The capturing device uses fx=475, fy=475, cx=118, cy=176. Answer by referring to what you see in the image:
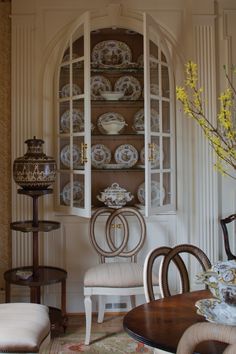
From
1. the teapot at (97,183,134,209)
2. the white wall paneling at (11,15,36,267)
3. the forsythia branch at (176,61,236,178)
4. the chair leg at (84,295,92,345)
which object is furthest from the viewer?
the teapot at (97,183,134,209)

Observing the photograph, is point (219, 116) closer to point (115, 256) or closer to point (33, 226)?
point (33, 226)

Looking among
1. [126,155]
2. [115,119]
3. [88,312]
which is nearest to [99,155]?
[126,155]

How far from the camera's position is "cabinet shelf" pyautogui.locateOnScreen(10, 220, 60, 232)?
11.6 feet

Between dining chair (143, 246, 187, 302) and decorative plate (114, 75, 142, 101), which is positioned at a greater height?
decorative plate (114, 75, 142, 101)

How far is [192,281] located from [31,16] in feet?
8.69

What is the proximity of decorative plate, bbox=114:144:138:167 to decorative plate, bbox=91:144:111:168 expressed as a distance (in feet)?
0.27

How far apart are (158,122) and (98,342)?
1.81m

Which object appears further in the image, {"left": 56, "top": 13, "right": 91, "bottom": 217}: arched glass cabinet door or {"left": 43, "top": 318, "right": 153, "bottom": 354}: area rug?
{"left": 56, "top": 13, "right": 91, "bottom": 217}: arched glass cabinet door

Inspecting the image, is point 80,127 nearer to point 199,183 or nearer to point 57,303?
point 199,183

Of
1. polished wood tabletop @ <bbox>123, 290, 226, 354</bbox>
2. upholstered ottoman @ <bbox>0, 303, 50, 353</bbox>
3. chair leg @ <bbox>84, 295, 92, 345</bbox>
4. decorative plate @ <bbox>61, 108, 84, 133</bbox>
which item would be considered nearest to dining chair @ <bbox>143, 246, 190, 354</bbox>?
polished wood tabletop @ <bbox>123, 290, 226, 354</bbox>

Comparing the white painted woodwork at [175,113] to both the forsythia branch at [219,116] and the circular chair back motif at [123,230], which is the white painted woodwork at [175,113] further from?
the forsythia branch at [219,116]

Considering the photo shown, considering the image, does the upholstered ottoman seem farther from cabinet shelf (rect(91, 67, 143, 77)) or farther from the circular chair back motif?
cabinet shelf (rect(91, 67, 143, 77))

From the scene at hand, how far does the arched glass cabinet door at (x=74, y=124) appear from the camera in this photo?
12.4 feet

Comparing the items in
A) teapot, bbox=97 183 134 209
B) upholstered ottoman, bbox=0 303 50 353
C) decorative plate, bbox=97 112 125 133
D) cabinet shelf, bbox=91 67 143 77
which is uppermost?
cabinet shelf, bbox=91 67 143 77
